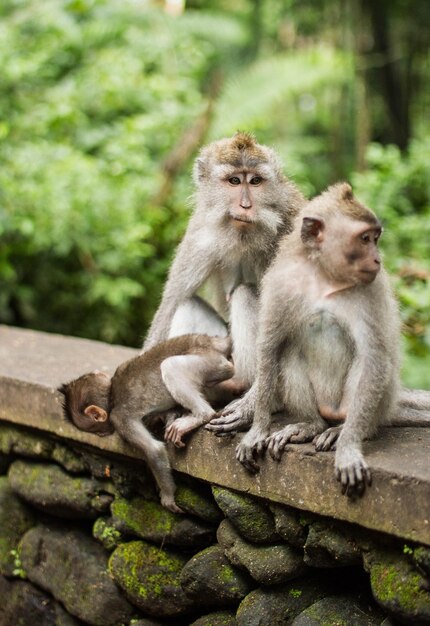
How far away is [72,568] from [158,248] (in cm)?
441

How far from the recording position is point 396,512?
271 cm

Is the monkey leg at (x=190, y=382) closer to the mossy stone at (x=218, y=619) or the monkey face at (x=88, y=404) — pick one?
the monkey face at (x=88, y=404)

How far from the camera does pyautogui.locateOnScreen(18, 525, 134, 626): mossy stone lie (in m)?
3.94

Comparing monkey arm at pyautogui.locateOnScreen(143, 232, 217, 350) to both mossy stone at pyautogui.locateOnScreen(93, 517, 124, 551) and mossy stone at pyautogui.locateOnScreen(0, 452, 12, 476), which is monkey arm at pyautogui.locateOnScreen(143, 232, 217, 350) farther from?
mossy stone at pyautogui.locateOnScreen(0, 452, 12, 476)

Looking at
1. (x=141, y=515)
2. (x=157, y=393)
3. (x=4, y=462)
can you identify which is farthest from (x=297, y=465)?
(x=4, y=462)

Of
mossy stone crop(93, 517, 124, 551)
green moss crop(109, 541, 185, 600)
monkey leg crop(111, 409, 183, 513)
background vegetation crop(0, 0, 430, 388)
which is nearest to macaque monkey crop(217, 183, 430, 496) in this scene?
monkey leg crop(111, 409, 183, 513)

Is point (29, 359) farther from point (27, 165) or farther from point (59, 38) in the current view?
point (59, 38)

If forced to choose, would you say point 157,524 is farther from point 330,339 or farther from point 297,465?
point 330,339

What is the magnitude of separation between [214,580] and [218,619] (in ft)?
0.58

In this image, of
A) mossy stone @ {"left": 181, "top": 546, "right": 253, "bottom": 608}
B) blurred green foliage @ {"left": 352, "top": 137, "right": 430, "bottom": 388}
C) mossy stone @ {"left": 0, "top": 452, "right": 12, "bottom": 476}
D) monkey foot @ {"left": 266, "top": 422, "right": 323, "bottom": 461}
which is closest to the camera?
monkey foot @ {"left": 266, "top": 422, "right": 323, "bottom": 461}

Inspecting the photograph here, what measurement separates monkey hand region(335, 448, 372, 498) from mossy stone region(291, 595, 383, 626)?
0.47m

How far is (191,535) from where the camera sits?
3621 millimetres

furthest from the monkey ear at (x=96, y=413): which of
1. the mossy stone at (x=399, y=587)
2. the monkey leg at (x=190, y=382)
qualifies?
the mossy stone at (x=399, y=587)

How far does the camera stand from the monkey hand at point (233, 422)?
3.43m
